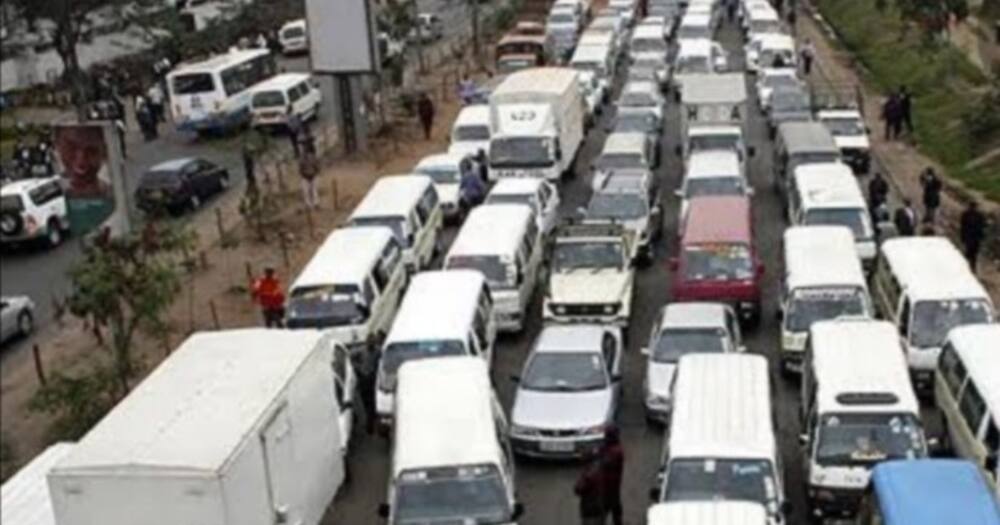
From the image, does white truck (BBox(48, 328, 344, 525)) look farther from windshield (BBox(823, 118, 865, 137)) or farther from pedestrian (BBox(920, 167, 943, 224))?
windshield (BBox(823, 118, 865, 137))

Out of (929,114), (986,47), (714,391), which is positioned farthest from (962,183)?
(714,391)

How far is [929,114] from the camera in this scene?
42000mm

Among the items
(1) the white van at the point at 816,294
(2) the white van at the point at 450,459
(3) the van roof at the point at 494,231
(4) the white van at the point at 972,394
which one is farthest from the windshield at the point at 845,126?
(2) the white van at the point at 450,459

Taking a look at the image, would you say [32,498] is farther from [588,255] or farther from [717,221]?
[717,221]

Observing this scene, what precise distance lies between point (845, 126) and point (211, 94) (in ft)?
62.6

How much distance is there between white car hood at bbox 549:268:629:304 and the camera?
22734mm

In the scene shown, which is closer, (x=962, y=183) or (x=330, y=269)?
(x=330, y=269)

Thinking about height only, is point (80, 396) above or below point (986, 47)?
above

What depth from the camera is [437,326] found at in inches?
780

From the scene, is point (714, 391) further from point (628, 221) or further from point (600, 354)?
point (628, 221)

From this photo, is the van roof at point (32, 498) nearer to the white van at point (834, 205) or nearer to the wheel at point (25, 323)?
the wheel at point (25, 323)

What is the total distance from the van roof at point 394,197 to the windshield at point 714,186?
539 centimetres

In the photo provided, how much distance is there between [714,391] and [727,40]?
1802 inches

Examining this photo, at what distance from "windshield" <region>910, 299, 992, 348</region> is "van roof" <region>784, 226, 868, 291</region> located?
1.09m
